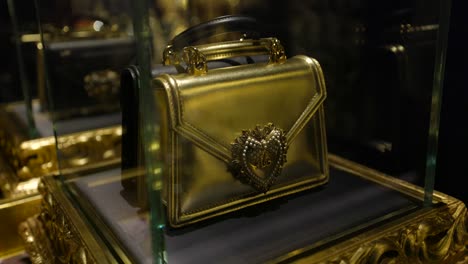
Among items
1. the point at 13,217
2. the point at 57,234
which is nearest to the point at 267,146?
the point at 57,234

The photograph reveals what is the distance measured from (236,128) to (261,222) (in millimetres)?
100

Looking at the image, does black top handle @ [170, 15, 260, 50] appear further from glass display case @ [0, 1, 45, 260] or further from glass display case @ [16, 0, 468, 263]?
glass display case @ [0, 1, 45, 260]

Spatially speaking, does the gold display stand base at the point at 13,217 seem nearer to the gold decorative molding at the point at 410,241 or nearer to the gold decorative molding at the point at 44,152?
the gold decorative molding at the point at 44,152

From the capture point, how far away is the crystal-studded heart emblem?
0.48m

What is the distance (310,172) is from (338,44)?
18 cm

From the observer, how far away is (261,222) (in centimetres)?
49

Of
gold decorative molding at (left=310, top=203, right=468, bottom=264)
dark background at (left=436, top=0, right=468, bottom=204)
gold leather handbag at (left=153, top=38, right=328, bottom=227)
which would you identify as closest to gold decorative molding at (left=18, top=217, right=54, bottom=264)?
gold leather handbag at (left=153, top=38, right=328, bottom=227)

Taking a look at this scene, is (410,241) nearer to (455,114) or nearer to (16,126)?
(455,114)

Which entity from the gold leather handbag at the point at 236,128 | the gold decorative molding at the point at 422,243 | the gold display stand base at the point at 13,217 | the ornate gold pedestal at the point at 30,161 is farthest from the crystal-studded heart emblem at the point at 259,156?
the gold display stand base at the point at 13,217

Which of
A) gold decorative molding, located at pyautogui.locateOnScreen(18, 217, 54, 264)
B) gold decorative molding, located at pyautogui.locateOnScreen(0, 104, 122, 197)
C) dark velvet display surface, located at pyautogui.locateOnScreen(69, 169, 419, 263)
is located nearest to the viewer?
dark velvet display surface, located at pyautogui.locateOnScreen(69, 169, 419, 263)

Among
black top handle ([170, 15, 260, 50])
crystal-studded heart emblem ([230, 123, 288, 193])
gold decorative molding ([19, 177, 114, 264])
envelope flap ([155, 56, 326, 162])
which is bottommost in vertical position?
gold decorative molding ([19, 177, 114, 264])

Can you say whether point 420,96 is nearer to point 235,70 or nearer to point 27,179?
point 235,70

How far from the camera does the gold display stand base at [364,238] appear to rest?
0.46 m

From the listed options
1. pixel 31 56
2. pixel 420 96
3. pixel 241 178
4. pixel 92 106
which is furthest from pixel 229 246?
pixel 31 56
